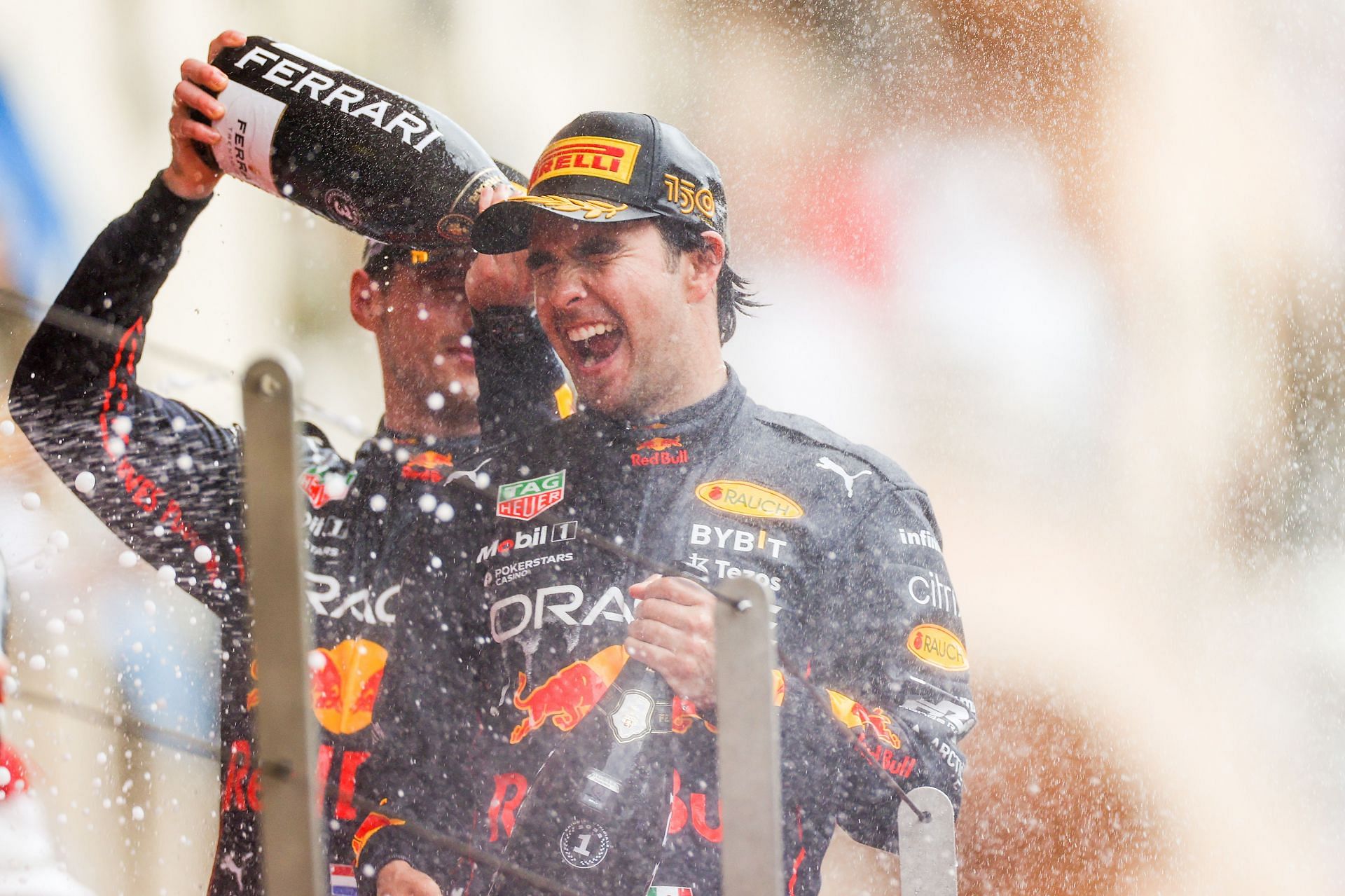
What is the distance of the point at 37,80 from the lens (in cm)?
110

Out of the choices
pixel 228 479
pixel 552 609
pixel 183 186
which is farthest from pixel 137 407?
pixel 552 609

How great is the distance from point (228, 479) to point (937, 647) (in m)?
0.65

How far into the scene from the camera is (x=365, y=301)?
3.58ft

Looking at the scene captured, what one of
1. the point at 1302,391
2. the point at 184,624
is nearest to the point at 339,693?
the point at 184,624

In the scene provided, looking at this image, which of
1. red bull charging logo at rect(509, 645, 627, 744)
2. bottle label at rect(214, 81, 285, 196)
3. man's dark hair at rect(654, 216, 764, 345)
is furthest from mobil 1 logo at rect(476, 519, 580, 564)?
bottle label at rect(214, 81, 285, 196)

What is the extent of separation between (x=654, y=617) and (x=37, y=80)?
764 millimetres

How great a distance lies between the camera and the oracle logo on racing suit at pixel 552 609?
98 centimetres

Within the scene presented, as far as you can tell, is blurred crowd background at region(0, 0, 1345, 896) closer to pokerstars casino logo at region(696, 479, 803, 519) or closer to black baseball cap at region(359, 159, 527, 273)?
black baseball cap at region(359, 159, 527, 273)

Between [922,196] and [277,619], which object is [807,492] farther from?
[277,619]

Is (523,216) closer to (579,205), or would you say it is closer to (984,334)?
(579,205)

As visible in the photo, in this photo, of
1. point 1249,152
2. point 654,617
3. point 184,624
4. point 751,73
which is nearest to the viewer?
point 654,617

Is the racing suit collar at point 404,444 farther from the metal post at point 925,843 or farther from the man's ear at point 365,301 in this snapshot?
the metal post at point 925,843

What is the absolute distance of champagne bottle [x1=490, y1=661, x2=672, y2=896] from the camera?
94cm

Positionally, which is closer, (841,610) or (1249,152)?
(841,610)
